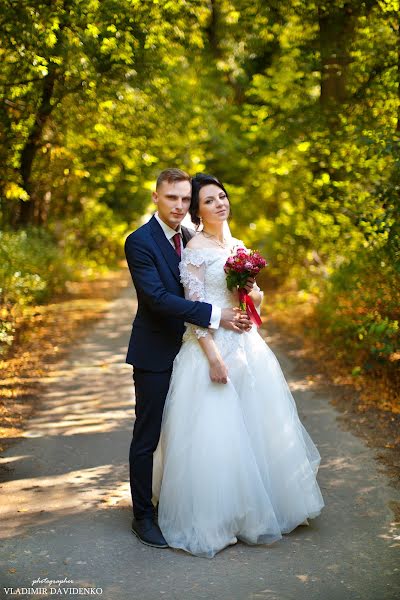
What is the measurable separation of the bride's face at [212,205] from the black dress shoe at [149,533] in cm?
200

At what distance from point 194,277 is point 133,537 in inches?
68.5

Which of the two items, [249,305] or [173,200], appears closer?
[173,200]

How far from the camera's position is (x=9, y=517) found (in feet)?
16.5

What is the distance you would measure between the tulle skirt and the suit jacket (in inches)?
5.9

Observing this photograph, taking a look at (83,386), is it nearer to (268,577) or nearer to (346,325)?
(346,325)

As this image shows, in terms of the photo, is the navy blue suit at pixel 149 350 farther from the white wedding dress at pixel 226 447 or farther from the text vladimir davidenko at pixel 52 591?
the text vladimir davidenko at pixel 52 591

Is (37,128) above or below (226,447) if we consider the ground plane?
above

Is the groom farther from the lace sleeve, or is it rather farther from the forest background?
the forest background

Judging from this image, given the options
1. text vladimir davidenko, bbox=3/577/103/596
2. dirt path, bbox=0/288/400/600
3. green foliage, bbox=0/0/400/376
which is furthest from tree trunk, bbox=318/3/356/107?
text vladimir davidenko, bbox=3/577/103/596

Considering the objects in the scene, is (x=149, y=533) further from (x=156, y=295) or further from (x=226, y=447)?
(x=156, y=295)

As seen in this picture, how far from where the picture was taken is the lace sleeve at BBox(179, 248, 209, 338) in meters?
4.64

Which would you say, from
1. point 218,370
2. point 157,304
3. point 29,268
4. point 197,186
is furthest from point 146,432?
point 29,268

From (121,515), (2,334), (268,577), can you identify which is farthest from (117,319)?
(268,577)

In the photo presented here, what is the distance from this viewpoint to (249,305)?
493cm
